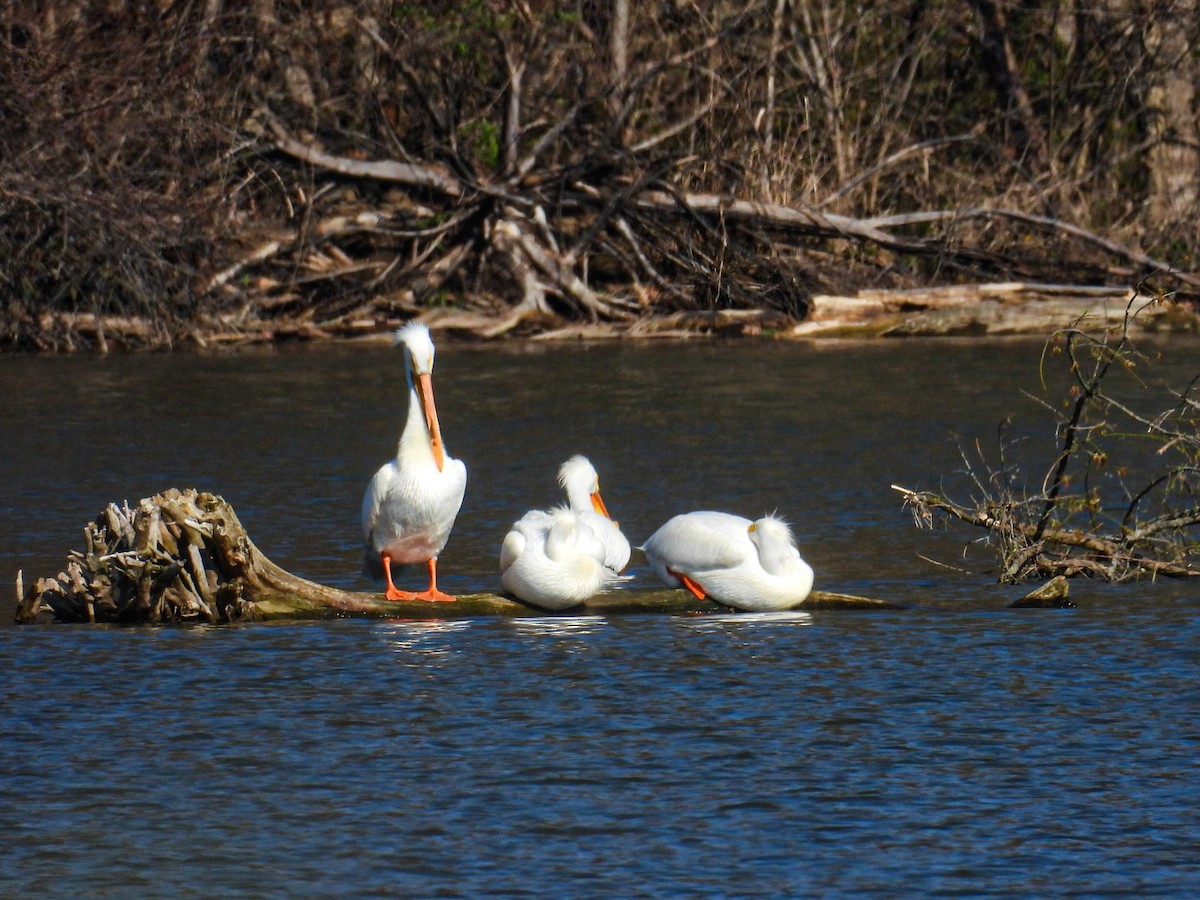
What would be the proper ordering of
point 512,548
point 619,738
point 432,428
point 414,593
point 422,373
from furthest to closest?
point 422,373 < point 432,428 < point 414,593 < point 512,548 < point 619,738

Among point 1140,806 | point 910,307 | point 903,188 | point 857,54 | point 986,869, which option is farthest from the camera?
point 857,54

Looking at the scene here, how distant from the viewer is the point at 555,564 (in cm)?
832

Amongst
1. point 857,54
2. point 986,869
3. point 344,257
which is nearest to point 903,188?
point 857,54

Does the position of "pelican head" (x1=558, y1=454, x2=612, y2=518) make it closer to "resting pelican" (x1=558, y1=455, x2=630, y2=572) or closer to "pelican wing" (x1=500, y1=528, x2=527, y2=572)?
"resting pelican" (x1=558, y1=455, x2=630, y2=572)

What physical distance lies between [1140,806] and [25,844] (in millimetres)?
3009

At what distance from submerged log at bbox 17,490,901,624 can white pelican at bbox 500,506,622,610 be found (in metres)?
0.13

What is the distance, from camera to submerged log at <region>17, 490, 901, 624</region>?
317 inches

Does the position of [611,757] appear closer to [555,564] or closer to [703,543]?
[555,564]

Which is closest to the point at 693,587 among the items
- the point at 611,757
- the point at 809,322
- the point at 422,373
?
the point at 422,373

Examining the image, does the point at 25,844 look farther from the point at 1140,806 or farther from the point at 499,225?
the point at 499,225

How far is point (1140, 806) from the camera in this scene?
5777 mm

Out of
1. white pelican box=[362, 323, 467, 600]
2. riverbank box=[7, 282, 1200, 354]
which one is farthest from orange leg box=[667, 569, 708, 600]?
riverbank box=[7, 282, 1200, 354]

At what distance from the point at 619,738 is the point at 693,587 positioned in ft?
7.35

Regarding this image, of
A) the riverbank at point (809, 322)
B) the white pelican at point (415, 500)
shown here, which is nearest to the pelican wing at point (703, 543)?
the white pelican at point (415, 500)
